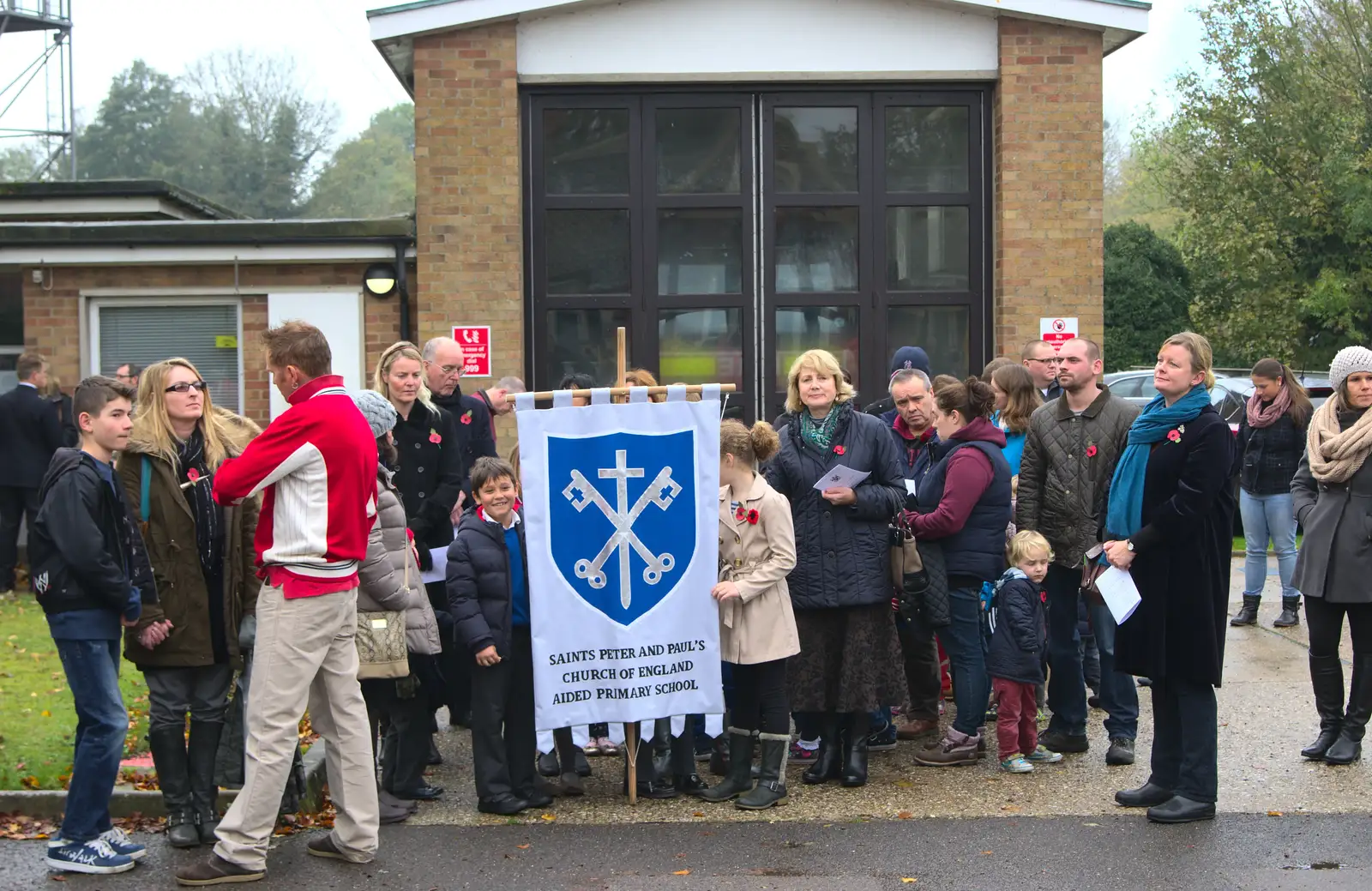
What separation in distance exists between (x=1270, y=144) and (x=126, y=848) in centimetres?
2488

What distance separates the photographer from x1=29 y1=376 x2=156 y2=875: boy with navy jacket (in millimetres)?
5688

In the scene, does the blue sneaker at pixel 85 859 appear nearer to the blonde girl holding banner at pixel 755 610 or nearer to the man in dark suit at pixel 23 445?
the blonde girl holding banner at pixel 755 610

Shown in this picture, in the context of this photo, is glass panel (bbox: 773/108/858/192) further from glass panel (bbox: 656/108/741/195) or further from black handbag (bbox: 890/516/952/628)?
black handbag (bbox: 890/516/952/628)

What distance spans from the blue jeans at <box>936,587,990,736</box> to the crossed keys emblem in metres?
1.62

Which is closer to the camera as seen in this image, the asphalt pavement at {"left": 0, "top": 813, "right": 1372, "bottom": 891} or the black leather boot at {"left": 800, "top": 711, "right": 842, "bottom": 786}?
the asphalt pavement at {"left": 0, "top": 813, "right": 1372, "bottom": 891}

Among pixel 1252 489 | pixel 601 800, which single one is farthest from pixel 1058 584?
pixel 1252 489

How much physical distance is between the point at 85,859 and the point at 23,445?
24.4ft

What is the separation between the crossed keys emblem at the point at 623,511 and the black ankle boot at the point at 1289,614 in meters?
6.06

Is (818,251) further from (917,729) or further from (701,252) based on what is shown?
(917,729)

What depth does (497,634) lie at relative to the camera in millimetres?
6691

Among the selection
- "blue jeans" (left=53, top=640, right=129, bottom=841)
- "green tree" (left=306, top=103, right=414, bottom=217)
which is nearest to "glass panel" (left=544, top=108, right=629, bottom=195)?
"blue jeans" (left=53, top=640, right=129, bottom=841)

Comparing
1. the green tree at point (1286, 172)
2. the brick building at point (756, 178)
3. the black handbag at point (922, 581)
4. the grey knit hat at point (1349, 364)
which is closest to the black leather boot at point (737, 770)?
the black handbag at point (922, 581)

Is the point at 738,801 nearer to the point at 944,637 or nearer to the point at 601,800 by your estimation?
the point at 601,800

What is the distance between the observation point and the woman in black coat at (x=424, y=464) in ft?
24.7
